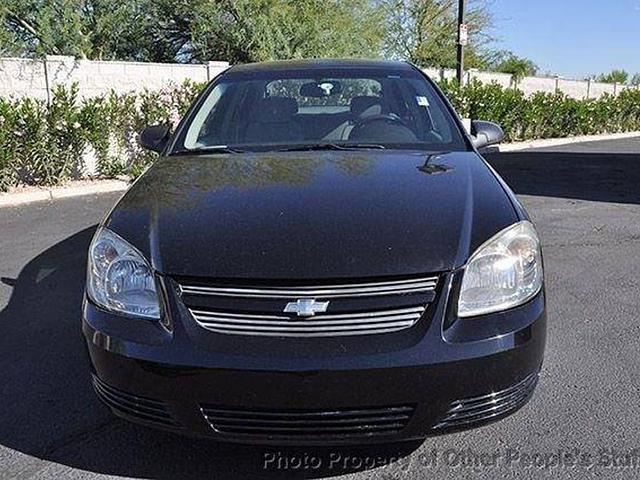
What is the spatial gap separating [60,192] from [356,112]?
18.5ft

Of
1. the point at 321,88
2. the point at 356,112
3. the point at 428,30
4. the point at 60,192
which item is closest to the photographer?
the point at 356,112

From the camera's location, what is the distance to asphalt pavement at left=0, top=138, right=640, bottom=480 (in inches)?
93.4

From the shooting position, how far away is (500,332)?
2.09 m

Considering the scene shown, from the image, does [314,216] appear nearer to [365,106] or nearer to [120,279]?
[120,279]

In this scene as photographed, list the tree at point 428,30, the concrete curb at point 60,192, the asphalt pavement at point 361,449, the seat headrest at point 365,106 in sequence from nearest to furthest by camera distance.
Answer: the asphalt pavement at point 361,449 < the seat headrest at point 365,106 < the concrete curb at point 60,192 < the tree at point 428,30

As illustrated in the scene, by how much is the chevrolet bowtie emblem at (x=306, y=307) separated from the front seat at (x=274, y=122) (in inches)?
62.9

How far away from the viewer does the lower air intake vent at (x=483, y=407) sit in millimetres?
2076

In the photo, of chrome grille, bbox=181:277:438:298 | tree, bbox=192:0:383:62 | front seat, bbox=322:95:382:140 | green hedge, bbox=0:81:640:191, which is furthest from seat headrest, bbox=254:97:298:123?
tree, bbox=192:0:383:62

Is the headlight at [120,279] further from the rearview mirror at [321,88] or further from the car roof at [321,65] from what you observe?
the car roof at [321,65]

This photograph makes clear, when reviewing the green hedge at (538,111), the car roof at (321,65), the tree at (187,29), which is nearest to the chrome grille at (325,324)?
the car roof at (321,65)

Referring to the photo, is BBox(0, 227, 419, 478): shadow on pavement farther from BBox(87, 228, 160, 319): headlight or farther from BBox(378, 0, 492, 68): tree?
BBox(378, 0, 492, 68): tree

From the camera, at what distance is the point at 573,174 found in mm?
9891

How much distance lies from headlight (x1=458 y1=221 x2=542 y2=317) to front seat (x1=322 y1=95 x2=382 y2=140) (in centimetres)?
138

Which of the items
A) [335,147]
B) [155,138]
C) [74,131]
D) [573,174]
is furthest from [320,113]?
[573,174]
